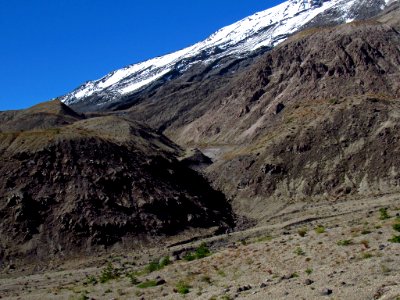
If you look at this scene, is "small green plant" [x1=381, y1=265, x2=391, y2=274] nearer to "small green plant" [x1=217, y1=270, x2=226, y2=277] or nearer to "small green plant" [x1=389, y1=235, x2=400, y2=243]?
"small green plant" [x1=389, y1=235, x2=400, y2=243]

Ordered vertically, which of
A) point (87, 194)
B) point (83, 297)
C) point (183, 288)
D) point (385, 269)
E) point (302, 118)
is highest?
point (302, 118)

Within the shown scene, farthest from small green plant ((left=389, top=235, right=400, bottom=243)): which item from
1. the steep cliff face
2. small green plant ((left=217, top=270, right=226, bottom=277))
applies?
the steep cliff face

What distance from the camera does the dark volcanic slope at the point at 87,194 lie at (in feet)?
178

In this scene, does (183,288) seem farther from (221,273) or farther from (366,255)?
(366,255)

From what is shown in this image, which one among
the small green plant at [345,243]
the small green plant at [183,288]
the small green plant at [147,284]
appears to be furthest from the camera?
the small green plant at [147,284]

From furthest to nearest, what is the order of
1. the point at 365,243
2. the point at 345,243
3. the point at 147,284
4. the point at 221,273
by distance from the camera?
1. the point at 147,284
2. the point at 221,273
3. the point at 345,243
4. the point at 365,243

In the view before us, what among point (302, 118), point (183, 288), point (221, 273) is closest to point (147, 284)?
point (221, 273)

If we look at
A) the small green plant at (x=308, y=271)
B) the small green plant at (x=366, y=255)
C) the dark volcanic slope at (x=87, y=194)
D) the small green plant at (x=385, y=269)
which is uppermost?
the dark volcanic slope at (x=87, y=194)

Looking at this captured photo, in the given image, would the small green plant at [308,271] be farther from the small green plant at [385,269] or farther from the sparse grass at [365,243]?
the small green plant at [385,269]

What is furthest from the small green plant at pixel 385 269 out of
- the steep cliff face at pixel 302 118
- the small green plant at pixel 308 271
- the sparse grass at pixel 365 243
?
the steep cliff face at pixel 302 118

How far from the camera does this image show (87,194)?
193 feet

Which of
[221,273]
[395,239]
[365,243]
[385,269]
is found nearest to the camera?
[385,269]

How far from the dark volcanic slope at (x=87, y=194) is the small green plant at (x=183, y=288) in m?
28.2

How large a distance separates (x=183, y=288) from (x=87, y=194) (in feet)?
117
